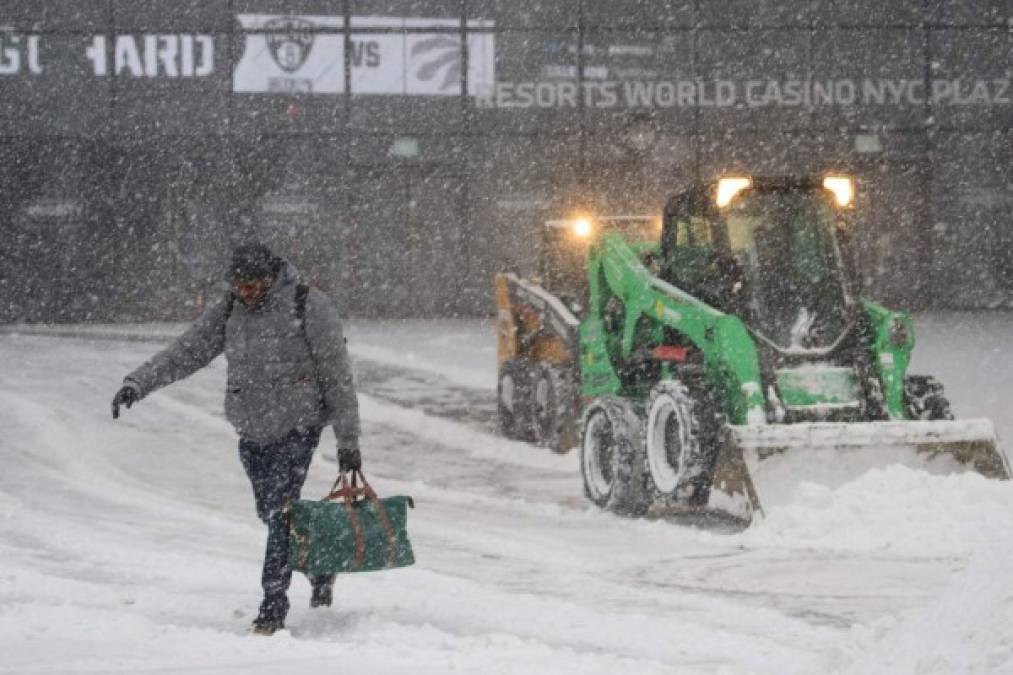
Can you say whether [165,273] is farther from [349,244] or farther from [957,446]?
[957,446]

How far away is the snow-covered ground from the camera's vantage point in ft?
23.1

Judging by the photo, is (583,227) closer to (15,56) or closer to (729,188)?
(729,188)

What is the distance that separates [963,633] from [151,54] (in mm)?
30008

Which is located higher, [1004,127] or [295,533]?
[1004,127]

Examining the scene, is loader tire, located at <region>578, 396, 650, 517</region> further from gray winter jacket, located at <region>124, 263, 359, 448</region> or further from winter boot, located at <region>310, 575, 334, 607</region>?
gray winter jacket, located at <region>124, 263, 359, 448</region>

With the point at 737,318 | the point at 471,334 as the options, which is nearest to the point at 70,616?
the point at 737,318

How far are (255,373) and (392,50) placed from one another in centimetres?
2716

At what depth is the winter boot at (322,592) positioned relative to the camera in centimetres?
815

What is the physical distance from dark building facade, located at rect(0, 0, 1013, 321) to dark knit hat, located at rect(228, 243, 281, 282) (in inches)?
1053

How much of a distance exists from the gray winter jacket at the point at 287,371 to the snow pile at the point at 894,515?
341cm

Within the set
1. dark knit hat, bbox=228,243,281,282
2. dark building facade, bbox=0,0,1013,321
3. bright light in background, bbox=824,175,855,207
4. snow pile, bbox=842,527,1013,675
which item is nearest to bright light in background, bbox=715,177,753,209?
bright light in background, bbox=824,175,855,207

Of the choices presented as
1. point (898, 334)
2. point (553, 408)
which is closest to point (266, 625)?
point (898, 334)

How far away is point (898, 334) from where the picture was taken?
1167 centimetres

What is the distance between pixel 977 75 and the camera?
115ft
